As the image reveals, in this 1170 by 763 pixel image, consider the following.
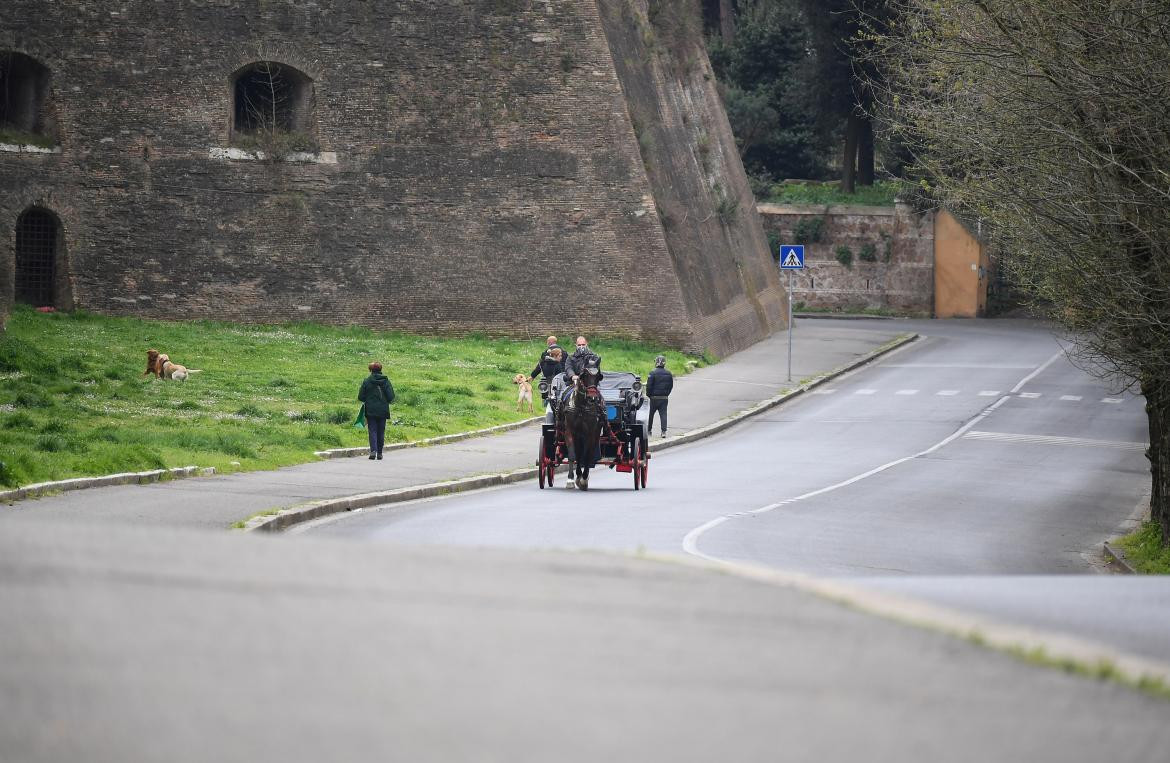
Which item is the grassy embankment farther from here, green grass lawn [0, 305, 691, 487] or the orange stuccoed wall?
the orange stuccoed wall

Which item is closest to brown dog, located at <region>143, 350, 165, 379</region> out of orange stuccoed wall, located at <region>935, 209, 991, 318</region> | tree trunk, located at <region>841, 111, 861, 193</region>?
orange stuccoed wall, located at <region>935, 209, 991, 318</region>

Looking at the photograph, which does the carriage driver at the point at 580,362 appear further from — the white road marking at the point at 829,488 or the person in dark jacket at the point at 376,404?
the white road marking at the point at 829,488

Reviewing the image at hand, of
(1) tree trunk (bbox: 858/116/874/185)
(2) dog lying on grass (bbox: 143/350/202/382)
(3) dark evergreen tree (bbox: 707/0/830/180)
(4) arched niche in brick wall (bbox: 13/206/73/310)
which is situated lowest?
(2) dog lying on grass (bbox: 143/350/202/382)

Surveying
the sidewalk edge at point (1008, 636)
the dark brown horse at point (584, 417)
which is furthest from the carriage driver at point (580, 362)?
the sidewalk edge at point (1008, 636)

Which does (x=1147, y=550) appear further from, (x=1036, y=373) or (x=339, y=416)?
(x=1036, y=373)

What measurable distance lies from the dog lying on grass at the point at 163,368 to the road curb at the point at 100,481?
368 inches

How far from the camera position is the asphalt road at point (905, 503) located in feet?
36.7

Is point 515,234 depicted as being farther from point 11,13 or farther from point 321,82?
point 11,13

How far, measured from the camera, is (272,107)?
42469 mm

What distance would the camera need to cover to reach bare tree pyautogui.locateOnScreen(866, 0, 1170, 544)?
17.1 metres

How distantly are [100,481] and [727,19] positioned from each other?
6355 cm

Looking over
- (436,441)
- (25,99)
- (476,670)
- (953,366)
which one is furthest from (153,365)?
(476,670)

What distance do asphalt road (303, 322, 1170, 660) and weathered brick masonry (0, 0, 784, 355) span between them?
25.3 ft

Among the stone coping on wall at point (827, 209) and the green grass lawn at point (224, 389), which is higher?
the stone coping on wall at point (827, 209)
